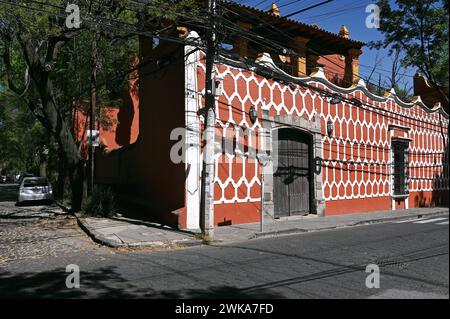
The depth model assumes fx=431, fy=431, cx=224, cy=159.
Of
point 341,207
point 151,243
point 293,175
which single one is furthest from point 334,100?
point 151,243

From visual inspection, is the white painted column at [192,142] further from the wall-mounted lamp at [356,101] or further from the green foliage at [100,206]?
the wall-mounted lamp at [356,101]

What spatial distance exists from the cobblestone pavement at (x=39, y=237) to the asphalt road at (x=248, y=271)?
270 millimetres

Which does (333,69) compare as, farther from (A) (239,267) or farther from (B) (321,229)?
(A) (239,267)

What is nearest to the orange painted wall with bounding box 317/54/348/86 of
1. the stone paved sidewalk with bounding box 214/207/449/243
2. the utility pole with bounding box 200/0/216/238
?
the stone paved sidewalk with bounding box 214/207/449/243

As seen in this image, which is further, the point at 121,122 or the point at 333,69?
the point at 121,122

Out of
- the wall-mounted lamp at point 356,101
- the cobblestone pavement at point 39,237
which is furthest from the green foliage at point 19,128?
the wall-mounted lamp at point 356,101

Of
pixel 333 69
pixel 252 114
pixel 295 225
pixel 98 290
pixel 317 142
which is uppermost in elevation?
pixel 333 69

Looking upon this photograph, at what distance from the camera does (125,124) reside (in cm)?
2605

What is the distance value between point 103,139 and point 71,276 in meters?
19.6

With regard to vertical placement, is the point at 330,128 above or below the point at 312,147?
above

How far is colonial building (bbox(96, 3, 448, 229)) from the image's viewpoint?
13.0m

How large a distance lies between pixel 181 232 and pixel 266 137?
15.8ft

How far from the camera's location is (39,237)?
1135 cm
